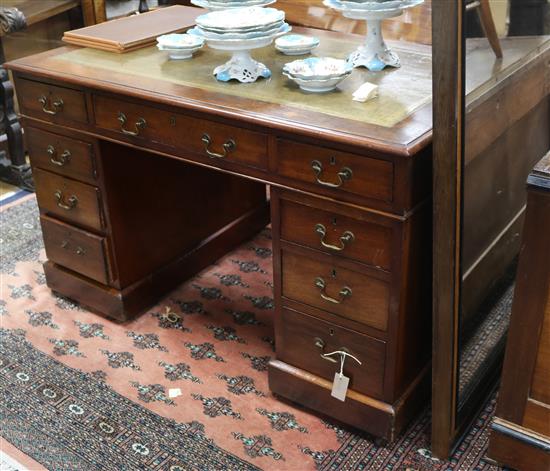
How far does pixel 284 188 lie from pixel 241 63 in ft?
1.31

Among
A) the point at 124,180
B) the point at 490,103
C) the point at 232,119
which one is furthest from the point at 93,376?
the point at 490,103

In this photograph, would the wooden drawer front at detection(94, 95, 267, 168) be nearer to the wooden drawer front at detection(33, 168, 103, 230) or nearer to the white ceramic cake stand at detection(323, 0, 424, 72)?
the wooden drawer front at detection(33, 168, 103, 230)

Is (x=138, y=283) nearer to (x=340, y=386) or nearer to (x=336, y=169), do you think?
(x=340, y=386)

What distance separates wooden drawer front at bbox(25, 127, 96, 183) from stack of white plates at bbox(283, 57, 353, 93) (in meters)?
0.72

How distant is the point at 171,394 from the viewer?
6.75 ft

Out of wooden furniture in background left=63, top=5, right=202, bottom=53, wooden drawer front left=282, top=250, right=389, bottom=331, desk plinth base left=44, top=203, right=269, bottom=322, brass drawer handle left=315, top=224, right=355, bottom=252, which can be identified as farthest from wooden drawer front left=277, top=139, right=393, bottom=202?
desk plinth base left=44, top=203, right=269, bottom=322

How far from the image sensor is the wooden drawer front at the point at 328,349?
1760 millimetres

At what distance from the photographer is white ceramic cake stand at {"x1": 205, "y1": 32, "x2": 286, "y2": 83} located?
1810 millimetres

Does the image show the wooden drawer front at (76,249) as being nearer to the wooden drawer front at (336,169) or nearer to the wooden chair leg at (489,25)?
the wooden drawer front at (336,169)

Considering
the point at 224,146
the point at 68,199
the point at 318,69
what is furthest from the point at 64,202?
the point at 318,69

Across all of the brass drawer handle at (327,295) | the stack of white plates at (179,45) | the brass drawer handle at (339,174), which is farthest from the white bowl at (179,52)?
the brass drawer handle at (327,295)

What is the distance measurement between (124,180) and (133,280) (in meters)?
0.36

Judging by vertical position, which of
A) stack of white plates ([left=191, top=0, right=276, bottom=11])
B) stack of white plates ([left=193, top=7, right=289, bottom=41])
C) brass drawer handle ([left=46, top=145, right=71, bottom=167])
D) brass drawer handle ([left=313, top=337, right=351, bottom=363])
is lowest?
brass drawer handle ([left=313, top=337, right=351, bottom=363])

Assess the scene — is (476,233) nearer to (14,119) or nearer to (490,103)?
(490,103)
